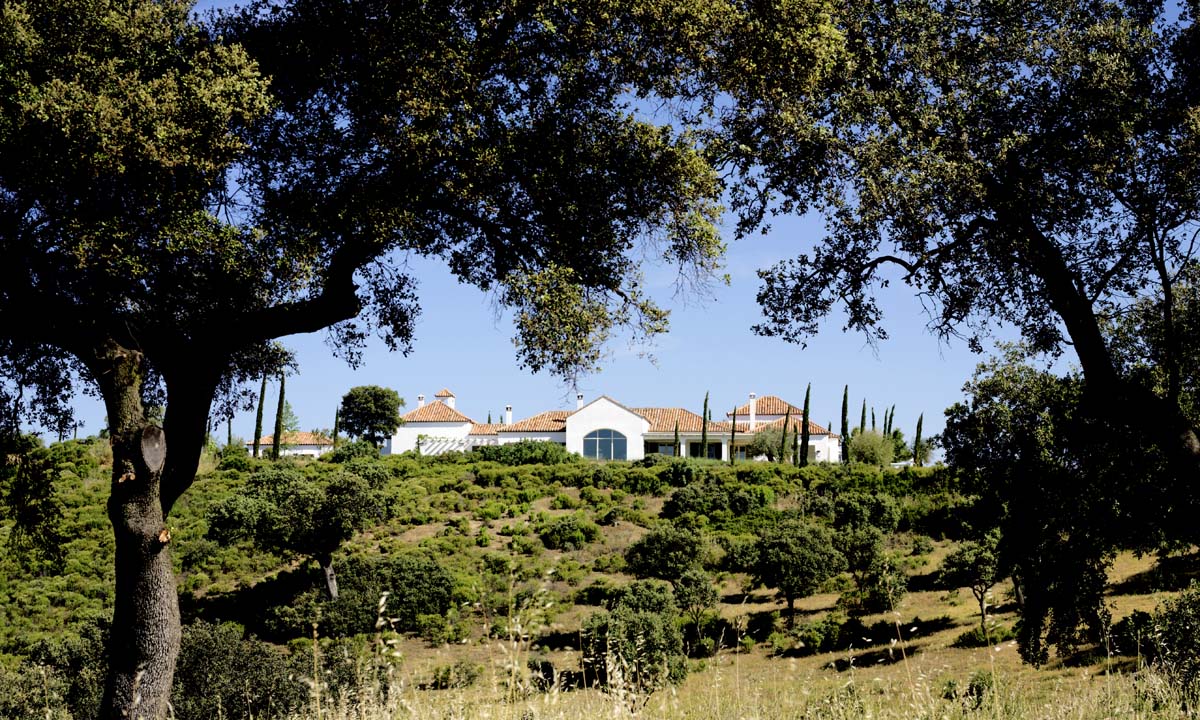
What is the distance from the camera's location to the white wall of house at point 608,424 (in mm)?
70562

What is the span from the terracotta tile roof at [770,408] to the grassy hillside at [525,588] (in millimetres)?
20002

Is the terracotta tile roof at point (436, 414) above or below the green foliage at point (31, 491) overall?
above

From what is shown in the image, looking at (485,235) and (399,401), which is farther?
(399,401)

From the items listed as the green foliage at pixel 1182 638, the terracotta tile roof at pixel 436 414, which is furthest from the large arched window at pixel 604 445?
the green foliage at pixel 1182 638

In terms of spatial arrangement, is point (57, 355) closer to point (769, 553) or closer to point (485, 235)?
point (485, 235)

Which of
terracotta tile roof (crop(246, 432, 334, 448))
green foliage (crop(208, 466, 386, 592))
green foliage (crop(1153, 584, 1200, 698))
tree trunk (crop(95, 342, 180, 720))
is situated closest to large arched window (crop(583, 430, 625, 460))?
terracotta tile roof (crop(246, 432, 334, 448))

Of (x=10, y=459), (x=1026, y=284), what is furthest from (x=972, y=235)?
(x=10, y=459)

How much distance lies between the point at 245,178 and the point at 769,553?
2480 centimetres

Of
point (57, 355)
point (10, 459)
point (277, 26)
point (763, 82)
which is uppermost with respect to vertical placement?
point (277, 26)

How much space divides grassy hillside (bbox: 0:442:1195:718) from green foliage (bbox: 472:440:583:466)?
0.76 ft

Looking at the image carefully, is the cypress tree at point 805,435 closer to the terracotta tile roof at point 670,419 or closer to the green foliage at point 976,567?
the terracotta tile roof at point 670,419

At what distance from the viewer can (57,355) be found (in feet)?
41.3

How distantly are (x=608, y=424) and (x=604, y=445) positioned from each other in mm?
1692

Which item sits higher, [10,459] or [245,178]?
[245,178]
